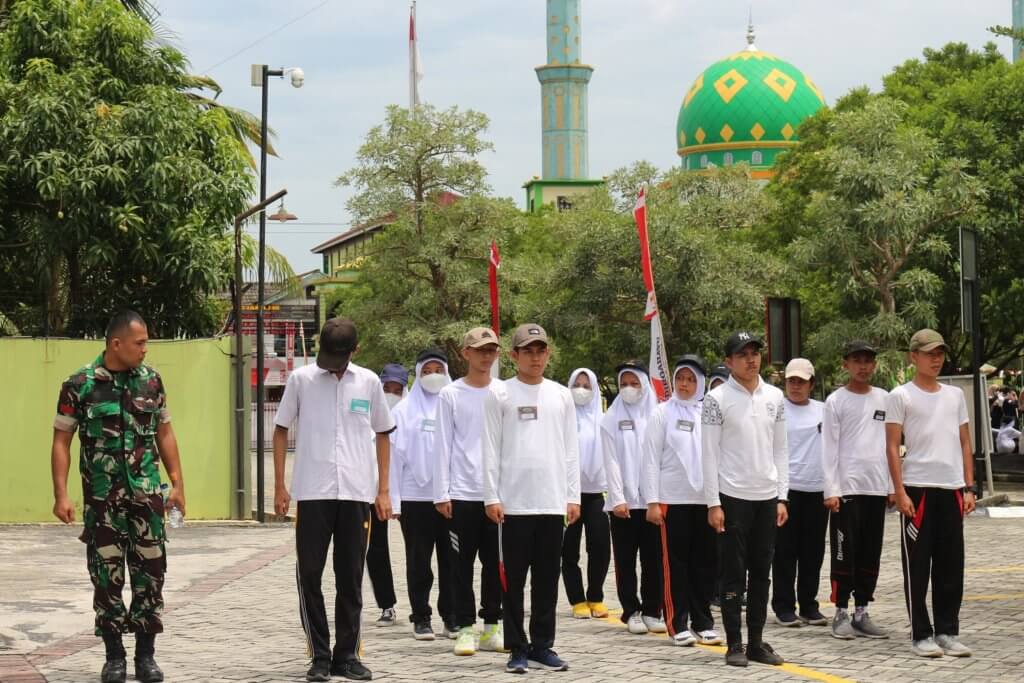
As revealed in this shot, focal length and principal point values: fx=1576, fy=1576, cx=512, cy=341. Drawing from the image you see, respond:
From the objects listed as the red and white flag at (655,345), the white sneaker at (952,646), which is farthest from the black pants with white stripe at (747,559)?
the red and white flag at (655,345)

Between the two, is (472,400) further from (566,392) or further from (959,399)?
(959,399)

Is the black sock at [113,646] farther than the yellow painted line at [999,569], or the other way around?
the yellow painted line at [999,569]

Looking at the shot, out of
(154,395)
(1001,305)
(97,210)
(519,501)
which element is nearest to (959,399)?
(519,501)

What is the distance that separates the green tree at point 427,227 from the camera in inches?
1747

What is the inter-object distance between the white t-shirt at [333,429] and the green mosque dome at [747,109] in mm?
72296

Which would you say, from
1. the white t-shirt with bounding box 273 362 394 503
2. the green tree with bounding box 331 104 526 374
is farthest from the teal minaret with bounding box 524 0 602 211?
the white t-shirt with bounding box 273 362 394 503

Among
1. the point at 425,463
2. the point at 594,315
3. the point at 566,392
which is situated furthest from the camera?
the point at 594,315

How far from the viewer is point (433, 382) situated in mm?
10914

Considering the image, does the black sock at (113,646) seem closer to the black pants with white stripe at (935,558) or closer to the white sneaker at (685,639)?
the white sneaker at (685,639)

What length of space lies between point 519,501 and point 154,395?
6.73 ft

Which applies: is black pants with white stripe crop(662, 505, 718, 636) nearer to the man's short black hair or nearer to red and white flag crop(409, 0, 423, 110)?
the man's short black hair

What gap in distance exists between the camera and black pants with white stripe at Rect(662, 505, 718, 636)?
9.74m

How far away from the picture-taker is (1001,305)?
2866 centimetres

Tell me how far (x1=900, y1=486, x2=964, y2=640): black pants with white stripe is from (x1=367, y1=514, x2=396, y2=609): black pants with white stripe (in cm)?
359
